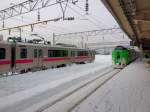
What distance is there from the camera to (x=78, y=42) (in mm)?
66750

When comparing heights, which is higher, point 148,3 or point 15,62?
point 148,3

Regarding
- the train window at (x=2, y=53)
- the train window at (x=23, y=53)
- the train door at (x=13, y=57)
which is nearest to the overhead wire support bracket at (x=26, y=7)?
the train window at (x=23, y=53)

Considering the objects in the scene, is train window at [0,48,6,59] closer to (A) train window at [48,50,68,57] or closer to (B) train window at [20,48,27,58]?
(B) train window at [20,48,27,58]

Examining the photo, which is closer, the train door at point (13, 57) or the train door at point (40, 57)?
the train door at point (13, 57)

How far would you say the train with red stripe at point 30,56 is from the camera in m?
16.1

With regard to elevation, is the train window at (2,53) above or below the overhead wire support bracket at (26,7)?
below

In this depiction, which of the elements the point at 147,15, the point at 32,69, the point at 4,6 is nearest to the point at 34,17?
the point at 4,6

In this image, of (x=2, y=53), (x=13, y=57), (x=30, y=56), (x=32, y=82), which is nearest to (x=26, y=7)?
(x=30, y=56)

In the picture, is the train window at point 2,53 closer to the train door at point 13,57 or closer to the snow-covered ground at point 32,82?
the train door at point 13,57

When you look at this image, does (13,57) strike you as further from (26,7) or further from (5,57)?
(26,7)

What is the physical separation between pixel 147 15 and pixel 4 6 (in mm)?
13181

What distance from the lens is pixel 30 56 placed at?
19.0m

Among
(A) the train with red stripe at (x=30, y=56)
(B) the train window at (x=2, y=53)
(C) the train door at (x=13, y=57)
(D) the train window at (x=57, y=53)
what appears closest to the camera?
(B) the train window at (x=2, y=53)

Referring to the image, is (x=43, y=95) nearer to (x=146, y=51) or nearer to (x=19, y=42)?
(x=19, y=42)
